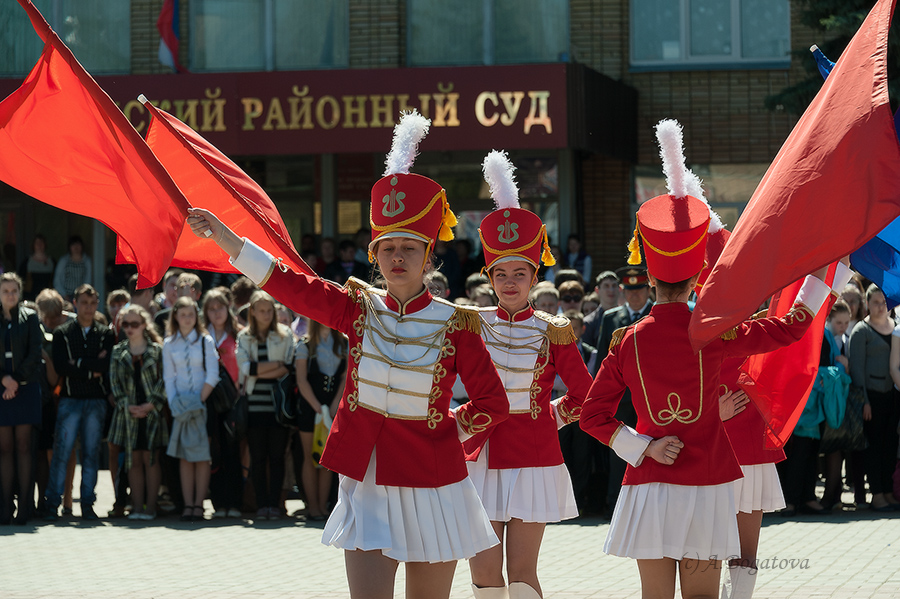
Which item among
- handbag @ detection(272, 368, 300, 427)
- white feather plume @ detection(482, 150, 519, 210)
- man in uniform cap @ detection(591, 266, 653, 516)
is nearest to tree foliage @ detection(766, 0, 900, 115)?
man in uniform cap @ detection(591, 266, 653, 516)

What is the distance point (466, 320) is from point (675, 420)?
0.94m

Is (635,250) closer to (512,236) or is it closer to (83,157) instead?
(512,236)

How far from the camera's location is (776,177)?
4793mm

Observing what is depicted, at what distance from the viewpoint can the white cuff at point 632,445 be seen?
16.4 ft

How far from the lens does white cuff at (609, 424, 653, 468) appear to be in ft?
16.4

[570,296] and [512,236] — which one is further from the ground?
[512,236]

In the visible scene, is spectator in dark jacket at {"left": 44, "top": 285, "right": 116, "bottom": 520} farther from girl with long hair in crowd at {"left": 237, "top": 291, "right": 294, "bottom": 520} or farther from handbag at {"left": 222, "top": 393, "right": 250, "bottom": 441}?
girl with long hair in crowd at {"left": 237, "top": 291, "right": 294, "bottom": 520}

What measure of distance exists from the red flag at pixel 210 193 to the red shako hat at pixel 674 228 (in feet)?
5.01

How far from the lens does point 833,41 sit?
1461cm

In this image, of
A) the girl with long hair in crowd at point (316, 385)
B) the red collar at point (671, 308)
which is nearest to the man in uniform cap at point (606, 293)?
the girl with long hair in crowd at point (316, 385)

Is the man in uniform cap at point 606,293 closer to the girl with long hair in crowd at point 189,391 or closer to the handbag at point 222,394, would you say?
the handbag at point 222,394

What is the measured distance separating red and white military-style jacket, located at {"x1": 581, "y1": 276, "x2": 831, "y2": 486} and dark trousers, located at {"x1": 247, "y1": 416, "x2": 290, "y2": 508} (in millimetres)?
6152

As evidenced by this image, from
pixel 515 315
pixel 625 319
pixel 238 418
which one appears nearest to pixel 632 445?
pixel 515 315

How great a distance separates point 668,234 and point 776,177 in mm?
517
